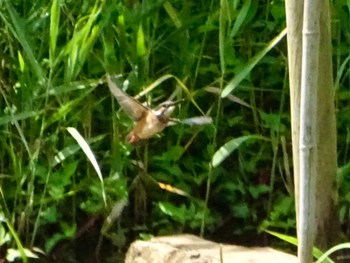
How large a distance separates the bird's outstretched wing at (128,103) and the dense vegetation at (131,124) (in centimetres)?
12

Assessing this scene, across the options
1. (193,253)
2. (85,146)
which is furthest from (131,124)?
(193,253)

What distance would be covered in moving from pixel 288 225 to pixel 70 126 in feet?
1.57

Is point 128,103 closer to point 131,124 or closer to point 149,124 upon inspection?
point 149,124

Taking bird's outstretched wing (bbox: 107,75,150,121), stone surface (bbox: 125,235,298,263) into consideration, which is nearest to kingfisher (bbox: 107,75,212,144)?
bird's outstretched wing (bbox: 107,75,150,121)

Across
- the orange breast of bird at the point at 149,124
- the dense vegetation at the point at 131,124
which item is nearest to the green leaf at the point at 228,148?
the dense vegetation at the point at 131,124

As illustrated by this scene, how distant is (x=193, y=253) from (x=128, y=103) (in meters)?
0.29

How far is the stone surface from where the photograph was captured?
1432mm

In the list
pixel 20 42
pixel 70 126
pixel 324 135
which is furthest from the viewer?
pixel 70 126

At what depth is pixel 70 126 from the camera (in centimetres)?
174

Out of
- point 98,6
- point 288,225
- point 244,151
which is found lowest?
point 288,225

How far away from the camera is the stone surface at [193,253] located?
143 cm

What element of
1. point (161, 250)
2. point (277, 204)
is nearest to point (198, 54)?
point (277, 204)

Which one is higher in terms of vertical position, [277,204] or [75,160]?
[75,160]

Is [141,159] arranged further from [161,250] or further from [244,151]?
[161,250]
